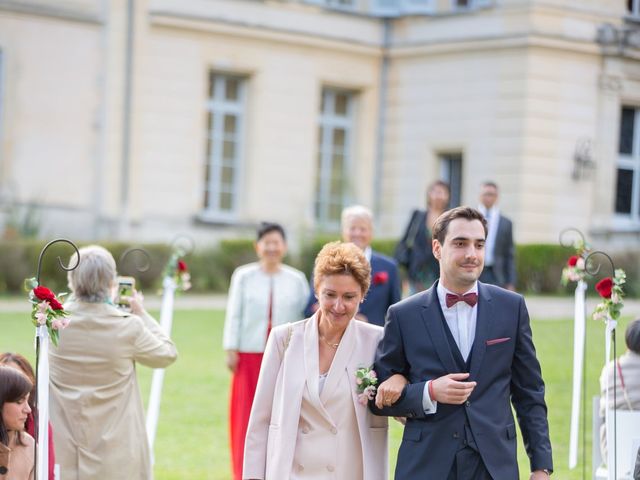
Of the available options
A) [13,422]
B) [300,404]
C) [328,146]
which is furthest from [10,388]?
[328,146]

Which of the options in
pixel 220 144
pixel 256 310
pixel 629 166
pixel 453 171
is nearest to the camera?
pixel 256 310

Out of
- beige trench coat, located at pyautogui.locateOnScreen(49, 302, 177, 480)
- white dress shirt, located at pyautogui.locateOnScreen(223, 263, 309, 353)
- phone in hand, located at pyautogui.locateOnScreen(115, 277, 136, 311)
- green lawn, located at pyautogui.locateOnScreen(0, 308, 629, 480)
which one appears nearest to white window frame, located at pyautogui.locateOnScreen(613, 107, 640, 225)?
green lawn, located at pyautogui.locateOnScreen(0, 308, 629, 480)

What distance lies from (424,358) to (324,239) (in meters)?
17.4

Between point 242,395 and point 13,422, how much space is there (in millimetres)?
3512

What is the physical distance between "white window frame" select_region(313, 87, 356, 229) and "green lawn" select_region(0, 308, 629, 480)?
23.6ft

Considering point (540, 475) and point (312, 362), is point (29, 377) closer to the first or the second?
point (312, 362)

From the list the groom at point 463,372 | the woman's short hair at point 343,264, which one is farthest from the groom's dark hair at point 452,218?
the woman's short hair at point 343,264

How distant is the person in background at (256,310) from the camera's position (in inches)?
368

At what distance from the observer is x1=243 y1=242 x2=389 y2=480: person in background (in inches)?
224

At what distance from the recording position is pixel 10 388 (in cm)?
586

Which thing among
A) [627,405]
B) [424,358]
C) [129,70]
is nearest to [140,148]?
[129,70]

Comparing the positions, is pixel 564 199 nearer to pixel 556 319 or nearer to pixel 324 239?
pixel 324 239

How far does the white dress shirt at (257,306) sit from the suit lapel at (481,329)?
12.7 ft

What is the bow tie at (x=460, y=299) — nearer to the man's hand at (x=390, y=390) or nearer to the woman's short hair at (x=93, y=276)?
the man's hand at (x=390, y=390)
